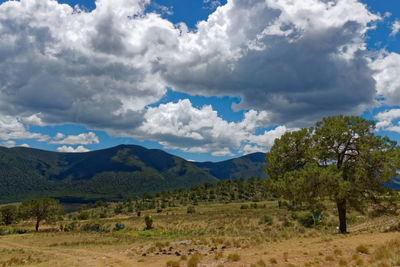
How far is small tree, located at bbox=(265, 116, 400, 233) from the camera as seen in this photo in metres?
21.2

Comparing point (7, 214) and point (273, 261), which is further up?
point (273, 261)

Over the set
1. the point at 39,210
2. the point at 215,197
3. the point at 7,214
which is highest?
the point at 39,210

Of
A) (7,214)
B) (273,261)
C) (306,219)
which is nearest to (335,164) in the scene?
(273,261)

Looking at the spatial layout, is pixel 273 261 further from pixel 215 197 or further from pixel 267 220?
pixel 215 197

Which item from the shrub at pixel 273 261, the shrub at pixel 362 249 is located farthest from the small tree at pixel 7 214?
the shrub at pixel 362 249

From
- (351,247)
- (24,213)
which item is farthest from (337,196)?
(24,213)

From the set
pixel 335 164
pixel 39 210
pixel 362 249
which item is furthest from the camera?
pixel 39 210

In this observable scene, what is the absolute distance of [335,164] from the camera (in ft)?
71.8

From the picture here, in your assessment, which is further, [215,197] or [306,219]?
[215,197]

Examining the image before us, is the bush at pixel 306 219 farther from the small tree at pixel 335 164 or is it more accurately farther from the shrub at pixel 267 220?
the small tree at pixel 335 164

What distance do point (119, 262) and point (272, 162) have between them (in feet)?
51.7

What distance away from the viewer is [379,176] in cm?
2145

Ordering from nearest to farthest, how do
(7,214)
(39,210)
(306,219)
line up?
(306,219), (39,210), (7,214)

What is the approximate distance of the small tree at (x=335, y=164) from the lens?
69.7 feet
